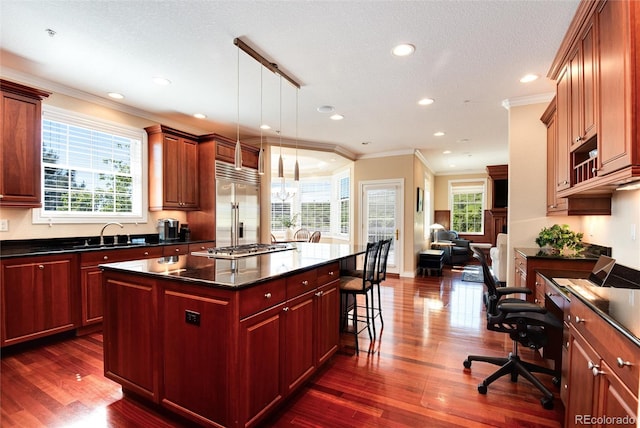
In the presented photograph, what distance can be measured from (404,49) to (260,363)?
2722 mm

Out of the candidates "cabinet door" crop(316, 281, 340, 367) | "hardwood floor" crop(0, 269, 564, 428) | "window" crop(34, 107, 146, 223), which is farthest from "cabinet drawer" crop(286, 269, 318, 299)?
"window" crop(34, 107, 146, 223)

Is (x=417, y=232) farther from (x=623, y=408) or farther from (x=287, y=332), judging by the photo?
(x=623, y=408)

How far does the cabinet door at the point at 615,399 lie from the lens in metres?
1.03

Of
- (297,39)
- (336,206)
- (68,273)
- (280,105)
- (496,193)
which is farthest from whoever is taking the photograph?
(336,206)

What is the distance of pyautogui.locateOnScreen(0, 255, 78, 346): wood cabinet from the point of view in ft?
9.27

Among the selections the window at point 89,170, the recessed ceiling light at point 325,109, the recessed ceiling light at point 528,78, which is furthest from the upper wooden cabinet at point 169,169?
the recessed ceiling light at point 528,78

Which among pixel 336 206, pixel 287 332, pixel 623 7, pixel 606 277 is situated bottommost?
pixel 287 332

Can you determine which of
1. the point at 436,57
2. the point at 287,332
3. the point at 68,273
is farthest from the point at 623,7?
the point at 68,273

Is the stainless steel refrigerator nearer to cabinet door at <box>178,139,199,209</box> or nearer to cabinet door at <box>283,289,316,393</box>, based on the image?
cabinet door at <box>178,139,199,209</box>

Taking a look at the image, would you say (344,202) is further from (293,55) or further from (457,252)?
(293,55)

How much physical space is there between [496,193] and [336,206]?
4233mm

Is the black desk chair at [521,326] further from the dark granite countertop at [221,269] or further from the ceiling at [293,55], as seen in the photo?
the ceiling at [293,55]

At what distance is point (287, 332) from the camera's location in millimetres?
2039

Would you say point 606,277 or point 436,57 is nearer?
point 606,277
